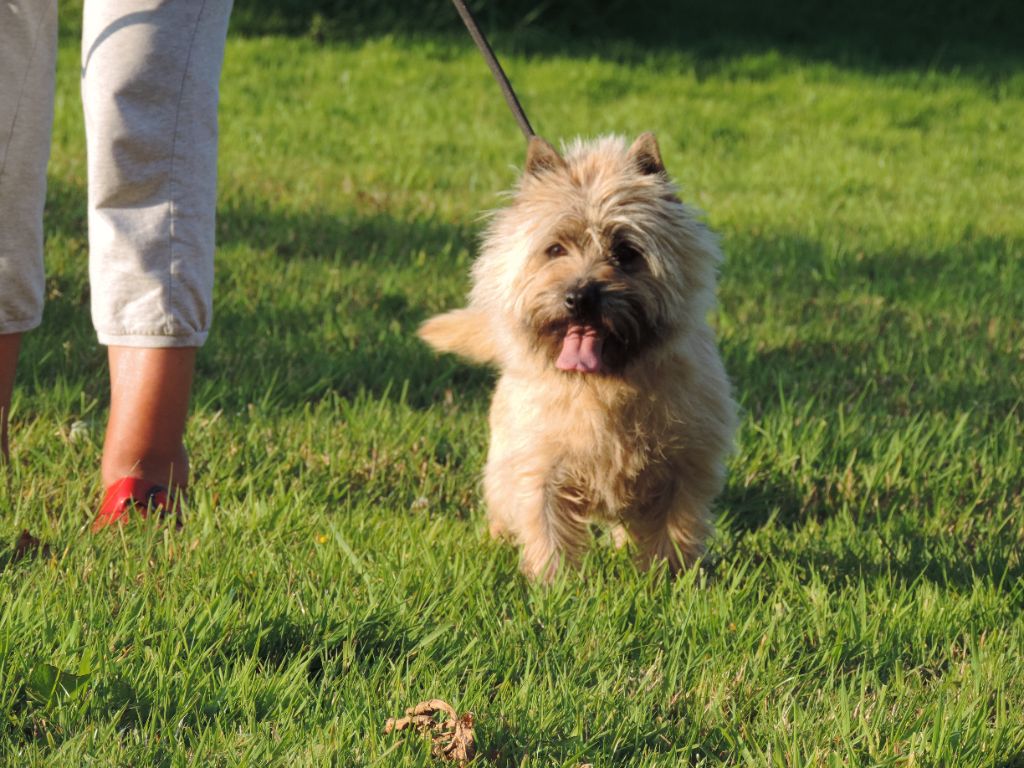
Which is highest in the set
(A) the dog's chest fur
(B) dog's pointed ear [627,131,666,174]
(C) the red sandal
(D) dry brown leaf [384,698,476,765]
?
(B) dog's pointed ear [627,131,666,174]

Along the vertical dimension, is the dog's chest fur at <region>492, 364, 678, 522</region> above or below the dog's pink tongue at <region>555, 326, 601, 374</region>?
below

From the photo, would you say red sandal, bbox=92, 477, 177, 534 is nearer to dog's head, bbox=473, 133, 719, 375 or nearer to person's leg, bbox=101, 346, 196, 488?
person's leg, bbox=101, 346, 196, 488

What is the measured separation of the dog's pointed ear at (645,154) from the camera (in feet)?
11.0

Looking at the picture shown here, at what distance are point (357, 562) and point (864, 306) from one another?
3.42 m

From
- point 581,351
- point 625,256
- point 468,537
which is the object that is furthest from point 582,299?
point 468,537

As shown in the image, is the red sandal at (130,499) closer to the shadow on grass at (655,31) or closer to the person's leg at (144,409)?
the person's leg at (144,409)

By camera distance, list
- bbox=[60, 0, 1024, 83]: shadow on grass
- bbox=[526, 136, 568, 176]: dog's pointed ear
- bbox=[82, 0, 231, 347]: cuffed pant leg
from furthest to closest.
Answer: bbox=[60, 0, 1024, 83]: shadow on grass, bbox=[526, 136, 568, 176]: dog's pointed ear, bbox=[82, 0, 231, 347]: cuffed pant leg

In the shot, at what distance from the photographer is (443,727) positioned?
7.45ft

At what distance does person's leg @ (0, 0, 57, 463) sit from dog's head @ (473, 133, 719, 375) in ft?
3.78

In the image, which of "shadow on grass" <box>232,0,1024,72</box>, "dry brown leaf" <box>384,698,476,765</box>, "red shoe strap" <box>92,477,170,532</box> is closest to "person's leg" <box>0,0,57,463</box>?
"red shoe strap" <box>92,477,170,532</box>

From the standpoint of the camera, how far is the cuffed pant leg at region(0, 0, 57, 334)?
3080 mm

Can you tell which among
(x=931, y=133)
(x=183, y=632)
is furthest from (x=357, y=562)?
(x=931, y=133)

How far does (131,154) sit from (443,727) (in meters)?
1.61

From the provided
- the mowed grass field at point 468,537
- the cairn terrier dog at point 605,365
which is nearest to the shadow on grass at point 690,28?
the mowed grass field at point 468,537
